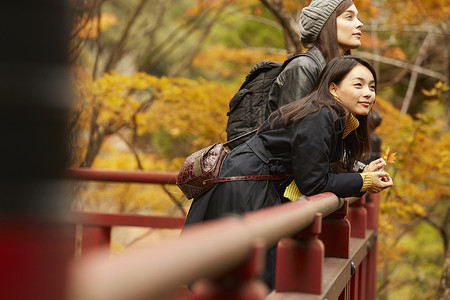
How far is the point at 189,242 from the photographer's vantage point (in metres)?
0.97

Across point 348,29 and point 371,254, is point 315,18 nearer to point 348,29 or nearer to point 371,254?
point 348,29

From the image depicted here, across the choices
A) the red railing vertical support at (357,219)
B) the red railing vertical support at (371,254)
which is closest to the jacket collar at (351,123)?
the red railing vertical support at (357,219)

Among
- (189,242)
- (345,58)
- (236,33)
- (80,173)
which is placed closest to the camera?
(189,242)

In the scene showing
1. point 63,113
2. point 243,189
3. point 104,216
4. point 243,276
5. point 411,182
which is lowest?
point 411,182

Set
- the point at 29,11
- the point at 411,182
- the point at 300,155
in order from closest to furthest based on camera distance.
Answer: the point at 29,11, the point at 300,155, the point at 411,182

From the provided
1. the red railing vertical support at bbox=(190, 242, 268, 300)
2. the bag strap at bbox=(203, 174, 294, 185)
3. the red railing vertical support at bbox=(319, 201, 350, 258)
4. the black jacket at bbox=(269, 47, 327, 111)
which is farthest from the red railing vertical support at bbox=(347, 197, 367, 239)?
the red railing vertical support at bbox=(190, 242, 268, 300)

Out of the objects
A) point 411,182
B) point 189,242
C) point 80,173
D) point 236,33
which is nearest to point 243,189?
point 189,242

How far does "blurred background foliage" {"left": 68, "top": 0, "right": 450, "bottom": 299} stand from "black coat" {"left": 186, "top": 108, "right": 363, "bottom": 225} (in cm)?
208

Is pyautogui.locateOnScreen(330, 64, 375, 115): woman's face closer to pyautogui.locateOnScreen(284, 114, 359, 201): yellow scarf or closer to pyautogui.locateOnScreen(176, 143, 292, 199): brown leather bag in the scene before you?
pyautogui.locateOnScreen(284, 114, 359, 201): yellow scarf

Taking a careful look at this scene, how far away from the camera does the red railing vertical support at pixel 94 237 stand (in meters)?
5.45

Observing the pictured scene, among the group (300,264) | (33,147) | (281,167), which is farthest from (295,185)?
(33,147)

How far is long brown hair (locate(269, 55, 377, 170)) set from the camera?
114 inches

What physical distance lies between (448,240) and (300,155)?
8449 millimetres

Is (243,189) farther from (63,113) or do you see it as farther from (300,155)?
(63,113)
